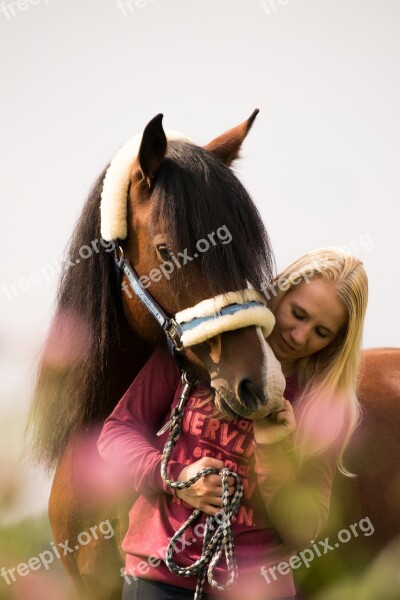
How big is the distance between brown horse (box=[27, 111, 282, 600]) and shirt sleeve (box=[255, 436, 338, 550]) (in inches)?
7.0

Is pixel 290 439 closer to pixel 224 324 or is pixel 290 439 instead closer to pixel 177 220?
pixel 224 324

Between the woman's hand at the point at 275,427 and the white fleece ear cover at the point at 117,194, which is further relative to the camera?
the white fleece ear cover at the point at 117,194

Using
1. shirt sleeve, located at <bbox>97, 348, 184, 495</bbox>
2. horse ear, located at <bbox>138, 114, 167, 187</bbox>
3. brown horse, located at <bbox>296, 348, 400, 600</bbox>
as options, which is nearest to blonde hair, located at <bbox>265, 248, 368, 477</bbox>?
shirt sleeve, located at <bbox>97, 348, 184, 495</bbox>

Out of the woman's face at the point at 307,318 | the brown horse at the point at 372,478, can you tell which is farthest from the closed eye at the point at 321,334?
the brown horse at the point at 372,478

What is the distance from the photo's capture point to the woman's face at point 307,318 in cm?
226

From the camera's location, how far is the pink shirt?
79.7 inches

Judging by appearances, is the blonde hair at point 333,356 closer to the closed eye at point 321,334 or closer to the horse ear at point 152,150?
the closed eye at point 321,334

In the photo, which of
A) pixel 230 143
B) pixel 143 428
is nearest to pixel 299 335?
pixel 143 428

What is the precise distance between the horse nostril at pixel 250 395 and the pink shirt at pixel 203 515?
14 cm

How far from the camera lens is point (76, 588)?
8.85 ft

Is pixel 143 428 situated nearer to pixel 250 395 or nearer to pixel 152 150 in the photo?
pixel 250 395

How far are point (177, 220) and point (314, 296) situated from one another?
1.64 ft

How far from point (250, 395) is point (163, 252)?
59cm

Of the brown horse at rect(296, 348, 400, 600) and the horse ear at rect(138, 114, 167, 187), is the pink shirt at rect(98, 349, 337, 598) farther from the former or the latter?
the brown horse at rect(296, 348, 400, 600)
